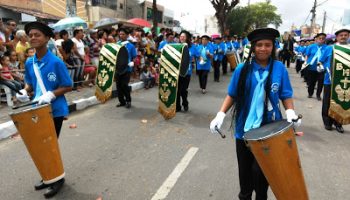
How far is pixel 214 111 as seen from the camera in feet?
27.2

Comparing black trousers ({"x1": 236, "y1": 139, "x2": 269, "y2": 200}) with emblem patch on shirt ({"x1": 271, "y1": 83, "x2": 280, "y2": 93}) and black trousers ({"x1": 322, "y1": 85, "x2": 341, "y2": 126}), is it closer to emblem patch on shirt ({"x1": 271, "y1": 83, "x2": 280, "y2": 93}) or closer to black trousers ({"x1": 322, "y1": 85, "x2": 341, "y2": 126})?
emblem patch on shirt ({"x1": 271, "y1": 83, "x2": 280, "y2": 93})

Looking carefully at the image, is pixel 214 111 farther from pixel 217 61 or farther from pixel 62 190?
pixel 217 61

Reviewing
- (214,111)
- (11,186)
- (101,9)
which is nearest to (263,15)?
(101,9)

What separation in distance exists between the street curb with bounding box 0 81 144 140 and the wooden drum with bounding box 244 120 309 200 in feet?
16.5

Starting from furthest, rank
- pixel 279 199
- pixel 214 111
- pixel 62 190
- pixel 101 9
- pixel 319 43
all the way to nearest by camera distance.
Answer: pixel 101 9 → pixel 319 43 → pixel 214 111 → pixel 62 190 → pixel 279 199

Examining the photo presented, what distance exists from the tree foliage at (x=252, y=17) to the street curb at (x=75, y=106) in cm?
4288

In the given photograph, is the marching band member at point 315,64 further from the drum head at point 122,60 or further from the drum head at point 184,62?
the drum head at point 122,60

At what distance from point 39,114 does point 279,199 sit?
91.8 inches

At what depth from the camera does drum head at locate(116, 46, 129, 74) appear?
8.20m

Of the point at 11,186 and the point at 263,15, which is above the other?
the point at 263,15

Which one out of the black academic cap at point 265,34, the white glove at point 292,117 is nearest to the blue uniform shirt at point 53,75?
the black academic cap at point 265,34

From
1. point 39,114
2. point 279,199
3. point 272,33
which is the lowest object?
point 279,199

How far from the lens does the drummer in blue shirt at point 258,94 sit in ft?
9.41

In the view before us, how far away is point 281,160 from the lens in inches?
96.3
